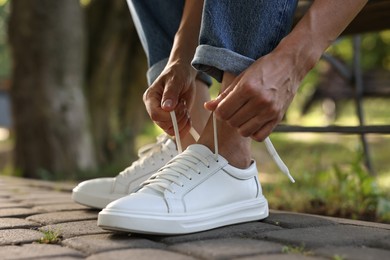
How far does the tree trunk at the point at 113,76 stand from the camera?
609 centimetres

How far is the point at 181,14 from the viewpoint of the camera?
2566mm

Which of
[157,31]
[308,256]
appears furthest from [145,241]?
[157,31]

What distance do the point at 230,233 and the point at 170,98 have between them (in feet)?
1.52

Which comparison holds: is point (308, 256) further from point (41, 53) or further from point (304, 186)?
point (41, 53)

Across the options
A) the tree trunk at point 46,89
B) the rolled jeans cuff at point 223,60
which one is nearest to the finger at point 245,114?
the rolled jeans cuff at point 223,60

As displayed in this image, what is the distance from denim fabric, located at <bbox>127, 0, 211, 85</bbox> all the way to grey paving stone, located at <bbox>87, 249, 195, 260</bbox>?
100 centimetres

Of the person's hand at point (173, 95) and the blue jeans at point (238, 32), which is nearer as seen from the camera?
the blue jeans at point (238, 32)

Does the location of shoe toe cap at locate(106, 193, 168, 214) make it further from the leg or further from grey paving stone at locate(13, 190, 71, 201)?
grey paving stone at locate(13, 190, 71, 201)

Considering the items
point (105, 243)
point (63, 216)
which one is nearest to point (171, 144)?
point (63, 216)

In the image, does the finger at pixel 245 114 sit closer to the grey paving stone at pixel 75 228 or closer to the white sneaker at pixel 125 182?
the grey paving stone at pixel 75 228

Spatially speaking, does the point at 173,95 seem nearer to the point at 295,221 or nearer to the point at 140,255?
the point at 295,221

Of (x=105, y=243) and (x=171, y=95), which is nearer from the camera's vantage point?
(x=105, y=243)

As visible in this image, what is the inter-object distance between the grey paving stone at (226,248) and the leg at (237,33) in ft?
1.39

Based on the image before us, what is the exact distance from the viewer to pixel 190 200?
1.90 metres
